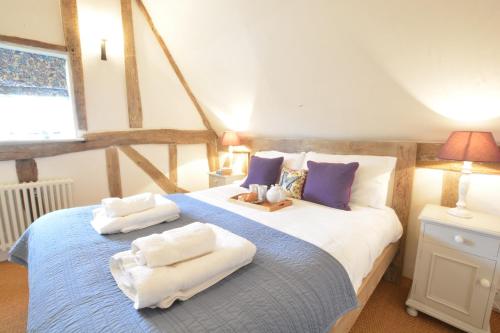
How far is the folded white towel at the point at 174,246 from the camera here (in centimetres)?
90

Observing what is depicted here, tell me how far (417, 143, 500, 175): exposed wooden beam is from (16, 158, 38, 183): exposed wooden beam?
3.51 metres

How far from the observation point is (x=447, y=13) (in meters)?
1.22

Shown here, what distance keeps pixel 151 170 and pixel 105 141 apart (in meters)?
0.65

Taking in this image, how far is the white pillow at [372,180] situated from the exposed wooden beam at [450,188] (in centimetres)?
36

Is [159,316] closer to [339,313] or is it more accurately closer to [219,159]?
[339,313]

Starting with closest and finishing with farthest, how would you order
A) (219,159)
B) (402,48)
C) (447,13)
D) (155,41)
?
(447,13), (402,48), (155,41), (219,159)

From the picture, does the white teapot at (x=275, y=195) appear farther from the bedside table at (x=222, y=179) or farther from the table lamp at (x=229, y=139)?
the table lamp at (x=229, y=139)

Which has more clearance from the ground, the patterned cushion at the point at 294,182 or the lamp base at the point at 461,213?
the patterned cushion at the point at 294,182

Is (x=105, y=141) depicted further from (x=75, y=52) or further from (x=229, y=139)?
(x=229, y=139)

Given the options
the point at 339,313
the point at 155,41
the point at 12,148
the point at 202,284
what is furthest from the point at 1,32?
the point at 339,313

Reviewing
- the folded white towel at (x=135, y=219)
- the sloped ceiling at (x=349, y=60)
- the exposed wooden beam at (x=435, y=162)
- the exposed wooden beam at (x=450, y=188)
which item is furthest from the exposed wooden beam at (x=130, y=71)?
the exposed wooden beam at (x=450, y=188)

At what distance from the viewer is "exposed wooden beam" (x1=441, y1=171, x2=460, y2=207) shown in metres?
1.81

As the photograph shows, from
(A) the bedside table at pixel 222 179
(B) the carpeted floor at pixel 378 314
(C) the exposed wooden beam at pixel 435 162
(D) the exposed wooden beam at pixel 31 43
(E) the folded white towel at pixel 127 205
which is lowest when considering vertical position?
(B) the carpeted floor at pixel 378 314

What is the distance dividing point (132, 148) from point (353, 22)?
2663 mm
